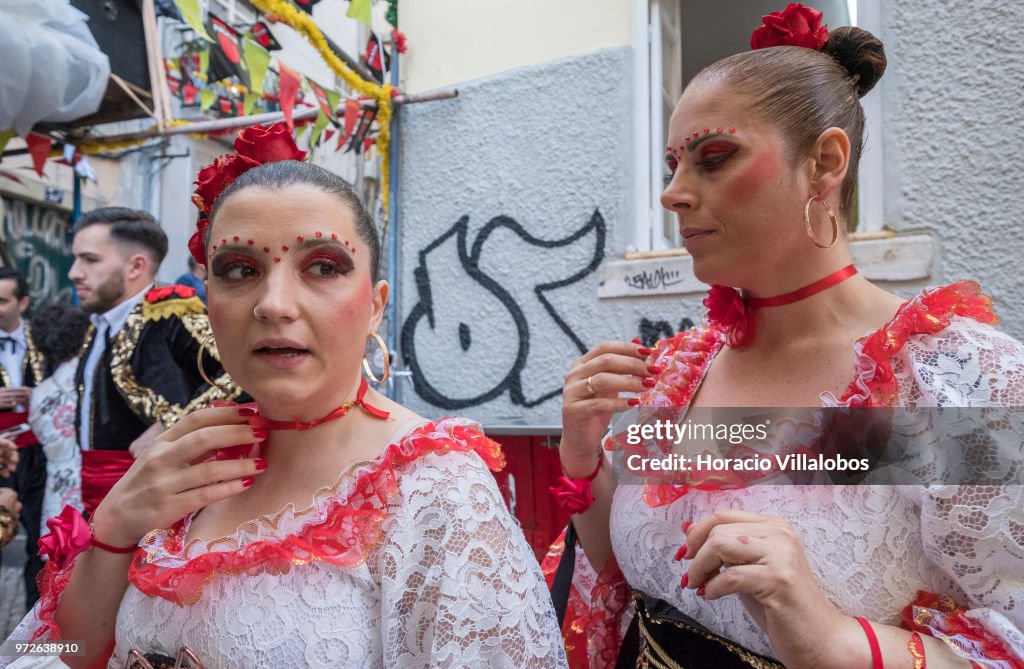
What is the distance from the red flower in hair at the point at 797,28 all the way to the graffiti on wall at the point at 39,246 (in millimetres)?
9371

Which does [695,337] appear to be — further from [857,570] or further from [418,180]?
[418,180]

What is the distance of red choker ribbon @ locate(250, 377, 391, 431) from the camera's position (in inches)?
57.2

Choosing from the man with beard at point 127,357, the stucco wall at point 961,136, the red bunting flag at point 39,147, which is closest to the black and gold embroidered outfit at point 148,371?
the man with beard at point 127,357

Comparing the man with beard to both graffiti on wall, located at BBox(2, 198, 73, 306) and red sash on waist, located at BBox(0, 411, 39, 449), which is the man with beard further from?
graffiti on wall, located at BBox(2, 198, 73, 306)

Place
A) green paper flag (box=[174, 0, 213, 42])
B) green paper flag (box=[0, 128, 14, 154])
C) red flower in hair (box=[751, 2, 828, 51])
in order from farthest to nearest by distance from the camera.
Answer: green paper flag (box=[0, 128, 14, 154])
green paper flag (box=[174, 0, 213, 42])
red flower in hair (box=[751, 2, 828, 51])

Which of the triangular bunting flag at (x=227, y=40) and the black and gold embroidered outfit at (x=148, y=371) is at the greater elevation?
the triangular bunting flag at (x=227, y=40)

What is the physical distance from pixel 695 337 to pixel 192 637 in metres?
1.27

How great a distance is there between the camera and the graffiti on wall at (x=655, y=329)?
425 cm

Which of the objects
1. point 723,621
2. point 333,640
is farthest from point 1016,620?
point 333,640

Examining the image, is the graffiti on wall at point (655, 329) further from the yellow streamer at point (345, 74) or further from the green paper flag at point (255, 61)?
the green paper flag at point (255, 61)

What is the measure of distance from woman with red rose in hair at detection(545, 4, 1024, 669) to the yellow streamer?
3853mm

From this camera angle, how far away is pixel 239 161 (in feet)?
5.04

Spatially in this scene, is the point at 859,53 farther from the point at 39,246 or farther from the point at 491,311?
the point at 39,246

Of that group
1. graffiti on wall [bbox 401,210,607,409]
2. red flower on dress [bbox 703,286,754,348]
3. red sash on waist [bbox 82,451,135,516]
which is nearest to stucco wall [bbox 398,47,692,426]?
graffiti on wall [bbox 401,210,607,409]
